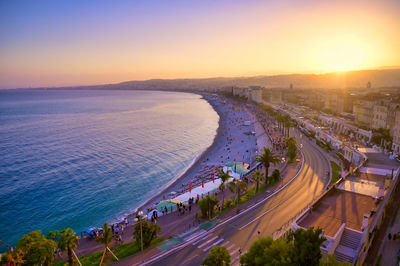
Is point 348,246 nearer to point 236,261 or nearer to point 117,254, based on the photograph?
point 236,261

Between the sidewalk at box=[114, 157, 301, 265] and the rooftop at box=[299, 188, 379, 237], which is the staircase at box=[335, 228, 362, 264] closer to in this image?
the rooftop at box=[299, 188, 379, 237]

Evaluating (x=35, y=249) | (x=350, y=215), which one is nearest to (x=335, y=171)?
(x=350, y=215)

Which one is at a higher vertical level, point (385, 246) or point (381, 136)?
point (381, 136)

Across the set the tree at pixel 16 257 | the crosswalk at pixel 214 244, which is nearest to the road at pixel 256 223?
the crosswalk at pixel 214 244

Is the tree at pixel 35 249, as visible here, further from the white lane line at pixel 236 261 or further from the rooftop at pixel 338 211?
the rooftop at pixel 338 211

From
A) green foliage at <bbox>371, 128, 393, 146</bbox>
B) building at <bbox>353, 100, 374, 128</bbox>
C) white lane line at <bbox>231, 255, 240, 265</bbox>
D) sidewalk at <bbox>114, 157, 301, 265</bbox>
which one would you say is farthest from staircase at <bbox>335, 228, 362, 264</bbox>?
building at <bbox>353, 100, 374, 128</bbox>

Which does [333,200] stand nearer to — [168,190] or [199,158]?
[168,190]
